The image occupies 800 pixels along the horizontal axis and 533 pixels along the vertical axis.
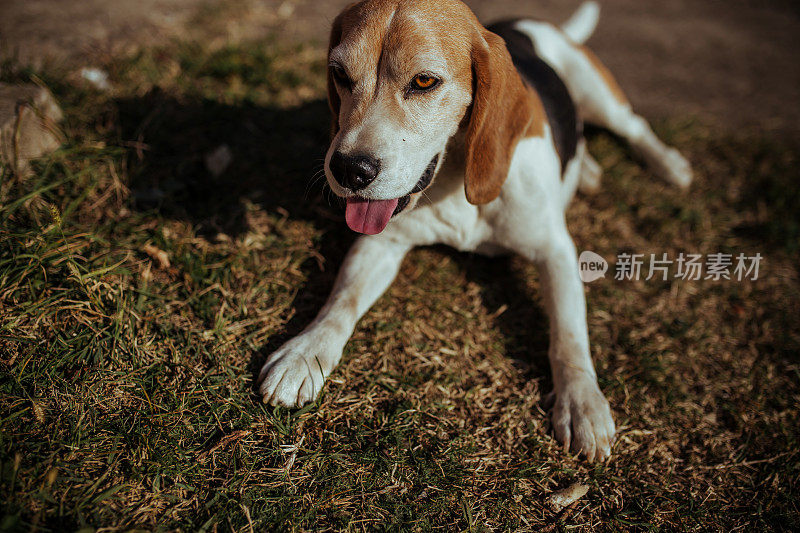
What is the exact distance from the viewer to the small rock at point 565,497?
7.39ft

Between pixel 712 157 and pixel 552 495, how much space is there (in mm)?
3578

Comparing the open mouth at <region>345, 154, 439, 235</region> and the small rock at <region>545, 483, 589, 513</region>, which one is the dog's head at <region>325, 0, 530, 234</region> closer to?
the open mouth at <region>345, 154, 439, 235</region>

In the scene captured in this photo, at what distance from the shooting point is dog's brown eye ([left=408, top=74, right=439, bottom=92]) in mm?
2219

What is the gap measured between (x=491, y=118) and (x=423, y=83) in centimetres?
35

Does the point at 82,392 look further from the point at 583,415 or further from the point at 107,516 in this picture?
the point at 583,415

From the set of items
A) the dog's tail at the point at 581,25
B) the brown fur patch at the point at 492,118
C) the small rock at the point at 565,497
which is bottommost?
the small rock at the point at 565,497

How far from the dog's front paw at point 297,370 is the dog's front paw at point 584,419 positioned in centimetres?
111

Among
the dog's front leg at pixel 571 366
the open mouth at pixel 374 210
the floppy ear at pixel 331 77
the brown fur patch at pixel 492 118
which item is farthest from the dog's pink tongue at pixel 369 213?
the dog's front leg at pixel 571 366

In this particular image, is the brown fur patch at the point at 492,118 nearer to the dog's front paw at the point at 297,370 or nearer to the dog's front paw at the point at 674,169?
the dog's front paw at the point at 297,370

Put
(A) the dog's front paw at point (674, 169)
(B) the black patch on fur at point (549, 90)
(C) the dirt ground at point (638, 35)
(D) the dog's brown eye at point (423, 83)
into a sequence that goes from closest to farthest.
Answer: (D) the dog's brown eye at point (423, 83) → (B) the black patch on fur at point (549, 90) → (A) the dog's front paw at point (674, 169) → (C) the dirt ground at point (638, 35)

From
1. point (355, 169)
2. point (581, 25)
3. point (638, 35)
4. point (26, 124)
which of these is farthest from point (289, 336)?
point (638, 35)

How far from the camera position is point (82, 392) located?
2.25 meters

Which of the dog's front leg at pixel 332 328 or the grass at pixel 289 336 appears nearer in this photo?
the grass at pixel 289 336

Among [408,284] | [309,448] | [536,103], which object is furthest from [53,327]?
[536,103]
